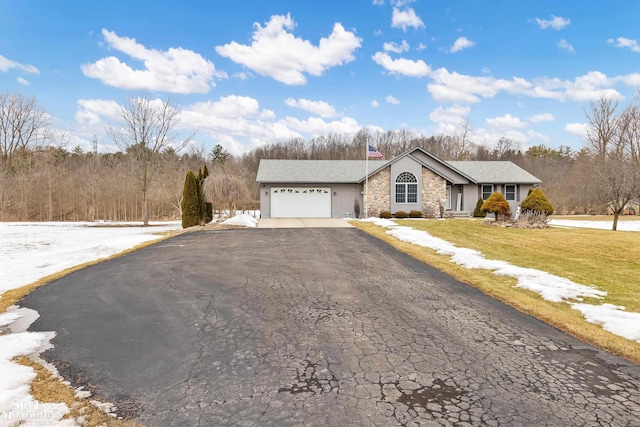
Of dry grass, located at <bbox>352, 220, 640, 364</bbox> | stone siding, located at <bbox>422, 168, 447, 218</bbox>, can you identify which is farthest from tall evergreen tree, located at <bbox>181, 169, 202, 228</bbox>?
stone siding, located at <bbox>422, 168, 447, 218</bbox>

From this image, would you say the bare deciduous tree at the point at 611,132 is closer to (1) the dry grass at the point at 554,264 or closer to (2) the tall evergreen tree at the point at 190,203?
(1) the dry grass at the point at 554,264

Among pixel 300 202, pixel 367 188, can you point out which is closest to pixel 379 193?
pixel 367 188

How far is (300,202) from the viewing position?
23828 mm

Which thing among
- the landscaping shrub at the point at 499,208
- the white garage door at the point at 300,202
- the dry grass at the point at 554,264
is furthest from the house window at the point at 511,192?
the white garage door at the point at 300,202

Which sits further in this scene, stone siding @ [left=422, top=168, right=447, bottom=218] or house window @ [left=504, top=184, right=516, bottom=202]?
house window @ [left=504, top=184, right=516, bottom=202]

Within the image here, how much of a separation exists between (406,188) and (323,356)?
21074 millimetres

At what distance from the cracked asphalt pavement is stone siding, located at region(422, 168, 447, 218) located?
17.6 m

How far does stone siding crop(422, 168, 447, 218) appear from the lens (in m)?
23.6

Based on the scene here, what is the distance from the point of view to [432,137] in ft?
183

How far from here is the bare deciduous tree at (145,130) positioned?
2442 centimetres

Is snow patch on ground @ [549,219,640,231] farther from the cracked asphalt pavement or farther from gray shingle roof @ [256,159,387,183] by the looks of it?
the cracked asphalt pavement

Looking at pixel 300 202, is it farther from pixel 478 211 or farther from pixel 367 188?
pixel 478 211

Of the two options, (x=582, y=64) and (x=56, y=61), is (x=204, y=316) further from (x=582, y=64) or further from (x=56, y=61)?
(x=582, y=64)

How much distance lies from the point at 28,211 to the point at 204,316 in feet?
118
